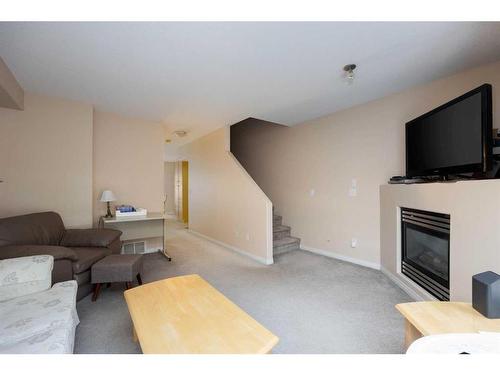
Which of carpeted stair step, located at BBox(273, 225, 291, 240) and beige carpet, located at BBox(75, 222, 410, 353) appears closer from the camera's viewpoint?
beige carpet, located at BBox(75, 222, 410, 353)

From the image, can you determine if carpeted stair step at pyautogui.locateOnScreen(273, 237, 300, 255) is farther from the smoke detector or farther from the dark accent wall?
the smoke detector

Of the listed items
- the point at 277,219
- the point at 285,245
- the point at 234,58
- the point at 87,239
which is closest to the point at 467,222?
the point at 234,58

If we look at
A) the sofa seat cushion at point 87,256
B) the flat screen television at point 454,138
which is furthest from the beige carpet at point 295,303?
the flat screen television at point 454,138

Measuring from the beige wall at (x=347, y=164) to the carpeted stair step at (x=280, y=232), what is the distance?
140 mm

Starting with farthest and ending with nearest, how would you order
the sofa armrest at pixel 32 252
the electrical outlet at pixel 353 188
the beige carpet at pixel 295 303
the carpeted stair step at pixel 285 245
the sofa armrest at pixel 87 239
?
1. the carpeted stair step at pixel 285 245
2. the electrical outlet at pixel 353 188
3. the sofa armrest at pixel 87 239
4. the sofa armrest at pixel 32 252
5. the beige carpet at pixel 295 303

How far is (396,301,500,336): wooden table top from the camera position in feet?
3.21

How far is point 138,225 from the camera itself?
327 centimetres

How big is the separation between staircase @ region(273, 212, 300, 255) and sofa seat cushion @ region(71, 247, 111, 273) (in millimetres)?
2395

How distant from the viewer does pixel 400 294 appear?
7.36ft

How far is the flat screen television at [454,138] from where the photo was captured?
5.04 feet

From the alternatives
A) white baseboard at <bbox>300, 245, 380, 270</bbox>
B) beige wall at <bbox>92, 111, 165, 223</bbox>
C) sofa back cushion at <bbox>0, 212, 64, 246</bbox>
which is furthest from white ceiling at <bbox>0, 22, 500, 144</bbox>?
white baseboard at <bbox>300, 245, 380, 270</bbox>

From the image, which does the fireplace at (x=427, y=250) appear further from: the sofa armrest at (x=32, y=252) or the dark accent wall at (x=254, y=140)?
the sofa armrest at (x=32, y=252)

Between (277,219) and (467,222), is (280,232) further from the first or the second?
(467,222)
